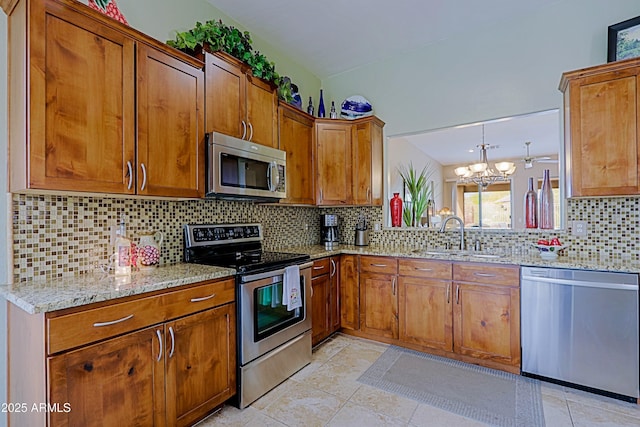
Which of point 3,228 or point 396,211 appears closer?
point 3,228

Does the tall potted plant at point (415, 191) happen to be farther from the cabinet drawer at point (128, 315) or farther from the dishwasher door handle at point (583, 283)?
the cabinet drawer at point (128, 315)

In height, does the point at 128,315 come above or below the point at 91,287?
below

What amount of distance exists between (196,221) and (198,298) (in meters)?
0.86

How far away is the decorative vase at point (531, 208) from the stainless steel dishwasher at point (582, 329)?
0.74 m

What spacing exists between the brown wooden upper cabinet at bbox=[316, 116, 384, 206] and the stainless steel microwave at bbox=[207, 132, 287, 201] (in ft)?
2.19

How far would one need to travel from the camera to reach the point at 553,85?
108 inches

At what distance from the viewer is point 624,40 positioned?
240cm

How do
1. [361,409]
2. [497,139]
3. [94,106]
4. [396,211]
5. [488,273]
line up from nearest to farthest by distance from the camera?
[94,106], [361,409], [488,273], [497,139], [396,211]

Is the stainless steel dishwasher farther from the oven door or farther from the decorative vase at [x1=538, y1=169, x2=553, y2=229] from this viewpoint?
the oven door

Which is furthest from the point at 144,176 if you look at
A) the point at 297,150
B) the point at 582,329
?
the point at 582,329

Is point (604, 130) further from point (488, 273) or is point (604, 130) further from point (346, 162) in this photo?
point (346, 162)

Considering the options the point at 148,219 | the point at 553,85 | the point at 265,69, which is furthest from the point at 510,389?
the point at 265,69

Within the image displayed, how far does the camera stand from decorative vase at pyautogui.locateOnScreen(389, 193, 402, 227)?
3.55 m

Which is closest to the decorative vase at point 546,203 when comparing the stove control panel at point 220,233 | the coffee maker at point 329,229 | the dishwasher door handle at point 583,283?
the dishwasher door handle at point 583,283
